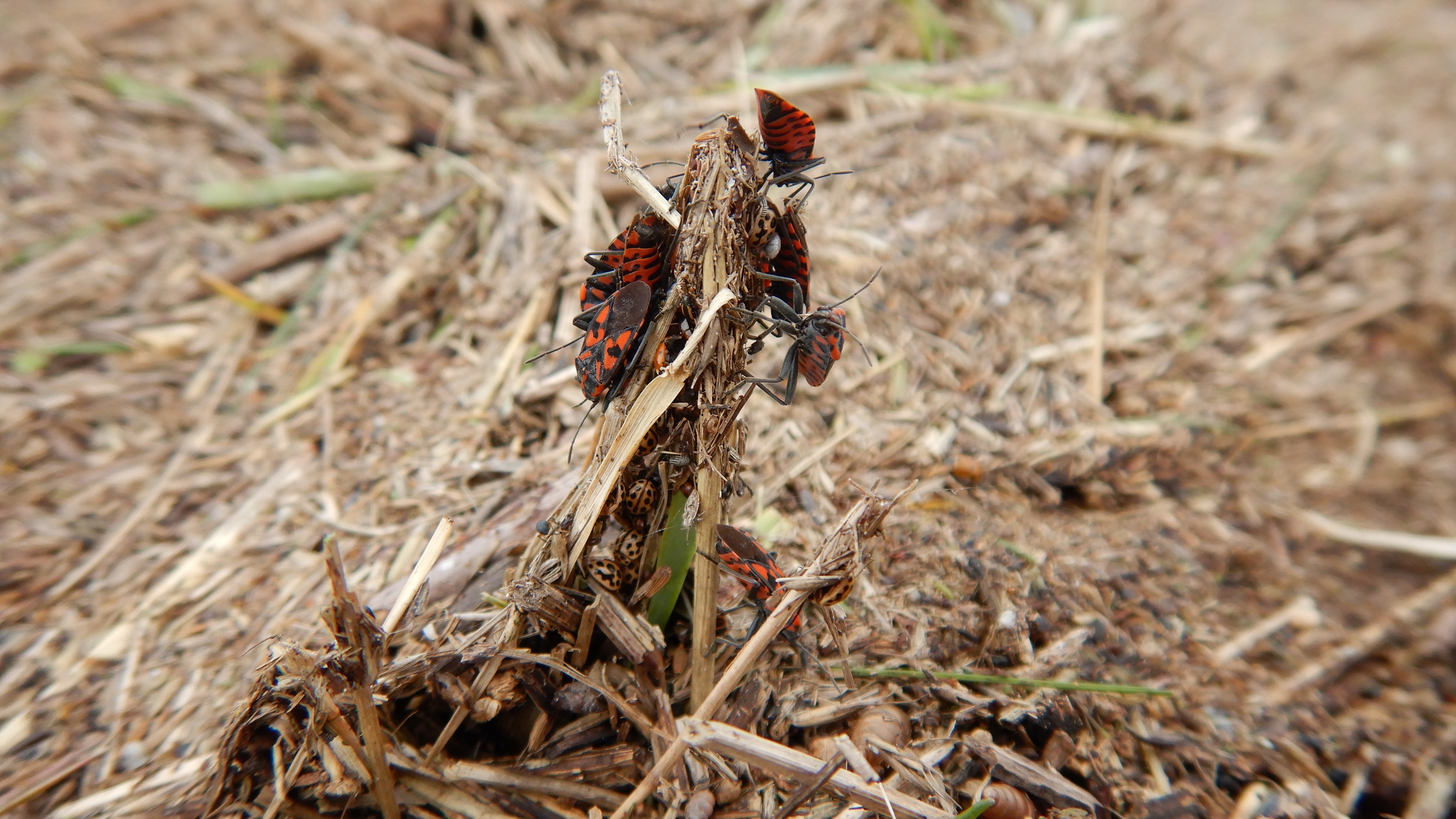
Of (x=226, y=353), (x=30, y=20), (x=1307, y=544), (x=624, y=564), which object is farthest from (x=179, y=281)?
(x=1307, y=544)

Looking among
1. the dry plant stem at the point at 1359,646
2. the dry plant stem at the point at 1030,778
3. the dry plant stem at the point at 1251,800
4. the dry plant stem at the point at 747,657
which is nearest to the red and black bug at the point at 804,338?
the dry plant stem at the point at 747,657

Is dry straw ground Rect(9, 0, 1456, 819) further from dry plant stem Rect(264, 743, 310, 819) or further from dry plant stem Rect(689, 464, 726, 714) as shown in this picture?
dry plant stem Rect(689, 464, 726, 714)

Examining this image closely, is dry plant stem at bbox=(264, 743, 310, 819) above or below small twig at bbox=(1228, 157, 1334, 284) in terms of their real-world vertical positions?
below

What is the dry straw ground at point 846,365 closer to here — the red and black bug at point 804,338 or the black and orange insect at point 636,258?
the red and black bug at point 804,338

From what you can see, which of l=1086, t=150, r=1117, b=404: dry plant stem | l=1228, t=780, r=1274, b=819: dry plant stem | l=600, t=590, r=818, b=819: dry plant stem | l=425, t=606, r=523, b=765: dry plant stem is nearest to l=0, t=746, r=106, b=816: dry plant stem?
l=425, t=606, r=523, b=765: dry plant stem

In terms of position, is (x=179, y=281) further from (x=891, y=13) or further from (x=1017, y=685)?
(x=891, y=13)

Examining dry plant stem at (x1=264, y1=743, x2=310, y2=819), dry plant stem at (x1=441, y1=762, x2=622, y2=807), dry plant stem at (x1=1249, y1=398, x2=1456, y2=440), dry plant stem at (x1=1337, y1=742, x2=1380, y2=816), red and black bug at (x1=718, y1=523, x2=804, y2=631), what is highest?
dry plant stem at (x1=1249, y1=398, x2=1456, y2=440)

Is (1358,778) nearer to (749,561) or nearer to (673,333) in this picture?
(749,561)

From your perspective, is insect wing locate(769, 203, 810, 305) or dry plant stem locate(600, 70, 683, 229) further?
insect wing locate(769, 203, 810, 305)
